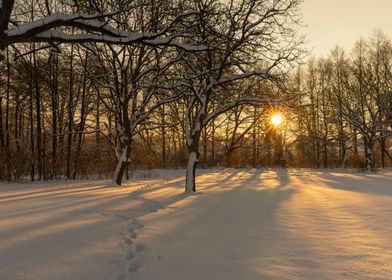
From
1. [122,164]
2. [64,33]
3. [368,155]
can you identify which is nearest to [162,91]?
[122,164]

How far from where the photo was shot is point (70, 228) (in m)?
4.90

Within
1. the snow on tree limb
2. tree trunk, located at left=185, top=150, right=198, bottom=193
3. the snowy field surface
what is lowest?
the snowy field surface

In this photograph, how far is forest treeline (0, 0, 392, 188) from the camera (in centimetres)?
943

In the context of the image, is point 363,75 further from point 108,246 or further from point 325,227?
point 108,246

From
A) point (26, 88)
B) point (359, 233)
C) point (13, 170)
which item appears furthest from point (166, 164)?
point (359, 233)

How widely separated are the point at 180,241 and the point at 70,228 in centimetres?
160

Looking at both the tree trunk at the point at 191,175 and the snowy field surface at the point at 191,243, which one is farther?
the tree trunk at the point at 191,175

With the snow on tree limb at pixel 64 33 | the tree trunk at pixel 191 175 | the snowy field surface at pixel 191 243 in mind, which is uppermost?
the snow on tree limb at pixel 64 33

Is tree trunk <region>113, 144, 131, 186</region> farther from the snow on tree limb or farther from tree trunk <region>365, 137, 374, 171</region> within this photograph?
tree trunk <region>365, 137, 374, 171</region>

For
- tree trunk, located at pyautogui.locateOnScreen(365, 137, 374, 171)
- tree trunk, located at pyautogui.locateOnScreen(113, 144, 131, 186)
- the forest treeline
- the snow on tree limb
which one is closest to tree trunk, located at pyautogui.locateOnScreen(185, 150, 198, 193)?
the forest treeline

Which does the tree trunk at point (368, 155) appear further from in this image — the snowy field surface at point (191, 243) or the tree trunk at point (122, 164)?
the snowy field surface at point (191, 243)

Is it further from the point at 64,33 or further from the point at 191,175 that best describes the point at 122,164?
the point at 64,33

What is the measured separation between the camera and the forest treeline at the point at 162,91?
30.9 feet

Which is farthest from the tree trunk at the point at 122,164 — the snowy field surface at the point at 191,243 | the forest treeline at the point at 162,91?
the snowy field surface at the point at 191,243
